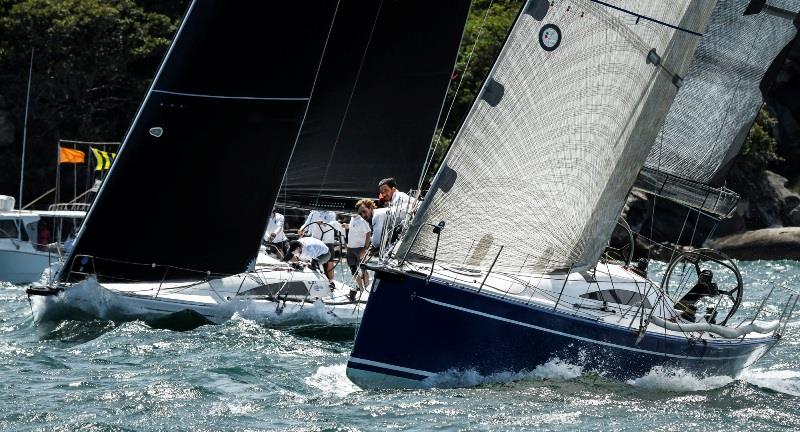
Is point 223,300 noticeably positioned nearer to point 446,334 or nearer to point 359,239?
point 359,239

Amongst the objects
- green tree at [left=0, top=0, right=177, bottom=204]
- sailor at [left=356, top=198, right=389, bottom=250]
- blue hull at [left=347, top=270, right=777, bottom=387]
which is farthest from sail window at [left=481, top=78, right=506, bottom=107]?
green tree at [left=0, top=0, right=177, bottom=204]

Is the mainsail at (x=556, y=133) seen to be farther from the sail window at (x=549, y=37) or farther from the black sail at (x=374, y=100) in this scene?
the black sail at (x=374, y=100)

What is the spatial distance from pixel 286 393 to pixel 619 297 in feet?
15.0

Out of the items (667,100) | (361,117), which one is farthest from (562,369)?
(361,117)

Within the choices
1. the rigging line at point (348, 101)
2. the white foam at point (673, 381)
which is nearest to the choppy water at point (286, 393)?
the white foam at point (673, 381)

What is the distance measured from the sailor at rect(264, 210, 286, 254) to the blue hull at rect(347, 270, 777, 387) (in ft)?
27.8

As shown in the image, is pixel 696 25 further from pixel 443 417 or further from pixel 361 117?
pixel 361 117

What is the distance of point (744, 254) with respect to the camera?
148 feet

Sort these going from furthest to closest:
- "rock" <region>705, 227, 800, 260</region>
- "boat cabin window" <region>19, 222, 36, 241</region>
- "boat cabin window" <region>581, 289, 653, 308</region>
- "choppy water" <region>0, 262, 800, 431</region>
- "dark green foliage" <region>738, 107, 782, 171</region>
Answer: "dark green foliage" <region>738, 107, 782, 171</region>, "rock" <region>705, 227, 800, 260</region>, "boat cabin window" <region>19, 222, 36, 241</region>, "boat cabin window" <region>581, 289, 653, 308</region>, "choppy water" <region>0, 262, 800, 431</region>

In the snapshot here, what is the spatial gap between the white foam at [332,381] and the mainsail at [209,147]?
4742 millimetres

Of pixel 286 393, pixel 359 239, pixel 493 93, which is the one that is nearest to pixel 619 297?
pixel 493 93

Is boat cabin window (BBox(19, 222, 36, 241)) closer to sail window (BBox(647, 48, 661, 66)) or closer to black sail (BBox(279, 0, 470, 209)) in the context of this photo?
black sail (BBox(279, 0, 470, 209))

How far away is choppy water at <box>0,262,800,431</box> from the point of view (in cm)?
1370

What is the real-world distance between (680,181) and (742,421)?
4.80 meters
